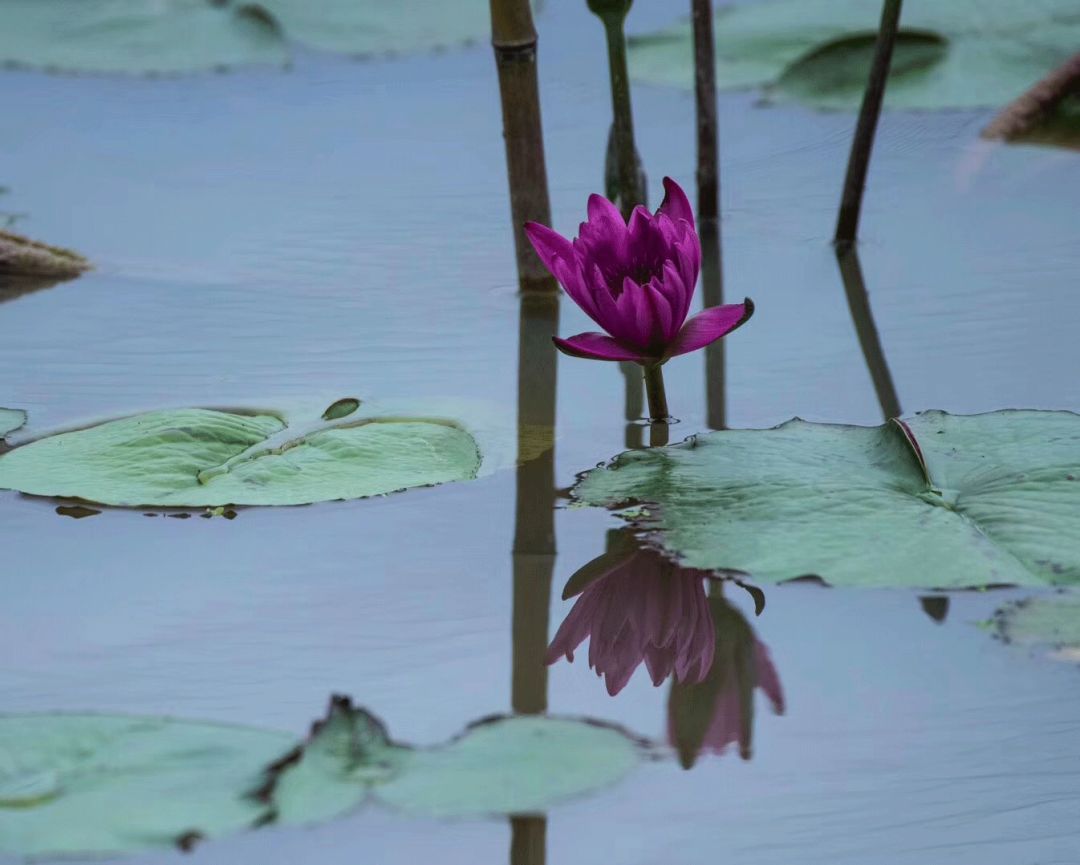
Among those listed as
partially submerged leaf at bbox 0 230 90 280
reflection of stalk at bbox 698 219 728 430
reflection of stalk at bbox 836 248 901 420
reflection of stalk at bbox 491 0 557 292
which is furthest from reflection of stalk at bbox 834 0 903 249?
partially submerged leaf at bbox 0 230 90 280

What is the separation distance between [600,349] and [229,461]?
31 centimetres

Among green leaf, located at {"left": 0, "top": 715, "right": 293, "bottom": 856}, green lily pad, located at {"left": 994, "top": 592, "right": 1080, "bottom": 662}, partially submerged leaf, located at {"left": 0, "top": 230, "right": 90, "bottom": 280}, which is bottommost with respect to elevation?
green leaf, located at {"left": 0, "top": 715, "right": 293, "bottom": 856}

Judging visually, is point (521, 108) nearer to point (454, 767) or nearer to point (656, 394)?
point (656, 394)

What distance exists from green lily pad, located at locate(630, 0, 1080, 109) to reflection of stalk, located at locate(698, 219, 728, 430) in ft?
1.82

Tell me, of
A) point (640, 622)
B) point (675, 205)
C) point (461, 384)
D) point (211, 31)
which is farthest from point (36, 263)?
point (211, 31)

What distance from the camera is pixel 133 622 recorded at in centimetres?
104

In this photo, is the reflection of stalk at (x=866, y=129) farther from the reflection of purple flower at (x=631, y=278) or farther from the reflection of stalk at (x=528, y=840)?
the reflection of stalk at (x=528, y=840)

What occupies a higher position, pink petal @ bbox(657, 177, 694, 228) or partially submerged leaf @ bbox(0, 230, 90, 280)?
partially submerged leaf @ bbox(0, 230, 90, 280)

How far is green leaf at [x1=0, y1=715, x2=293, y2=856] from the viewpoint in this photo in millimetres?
739

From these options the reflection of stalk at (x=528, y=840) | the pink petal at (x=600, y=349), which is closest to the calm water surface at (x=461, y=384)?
the reflection of stalk at (x=528, y=840)

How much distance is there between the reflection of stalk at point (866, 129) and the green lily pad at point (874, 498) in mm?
617

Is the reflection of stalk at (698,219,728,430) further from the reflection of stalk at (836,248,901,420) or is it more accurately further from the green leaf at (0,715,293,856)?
the green leaf at (0,715,293,856)

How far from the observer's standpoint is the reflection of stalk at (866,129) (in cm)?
168

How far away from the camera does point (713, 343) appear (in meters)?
1.54
